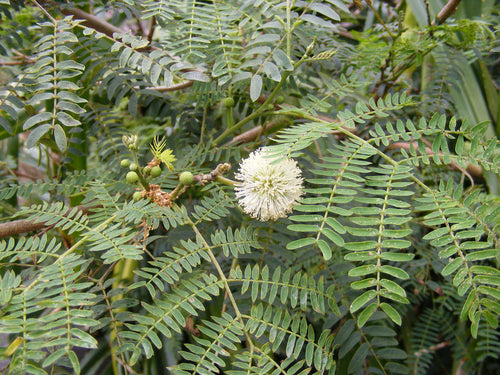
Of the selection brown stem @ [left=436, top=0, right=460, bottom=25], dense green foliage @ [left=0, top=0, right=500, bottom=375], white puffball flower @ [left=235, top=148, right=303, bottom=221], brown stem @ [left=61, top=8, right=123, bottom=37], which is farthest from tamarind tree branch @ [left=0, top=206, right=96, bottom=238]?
brown stem @ [left=436, top=0, right=460, bottom=25]

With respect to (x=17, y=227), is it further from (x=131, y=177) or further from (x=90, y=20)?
(x=90, y=20)

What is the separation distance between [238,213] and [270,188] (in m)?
0.19

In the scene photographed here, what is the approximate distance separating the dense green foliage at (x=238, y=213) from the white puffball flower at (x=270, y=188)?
1.6 inches

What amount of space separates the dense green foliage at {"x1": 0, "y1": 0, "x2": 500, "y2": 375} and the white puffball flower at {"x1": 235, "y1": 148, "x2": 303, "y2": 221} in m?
0.04

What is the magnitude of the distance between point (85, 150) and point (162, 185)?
36 cm

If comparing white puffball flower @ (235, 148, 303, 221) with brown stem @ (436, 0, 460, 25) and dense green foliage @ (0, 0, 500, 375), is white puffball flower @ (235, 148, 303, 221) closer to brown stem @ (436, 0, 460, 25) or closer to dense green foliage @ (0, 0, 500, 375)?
dense green foliage @ (0, 0, 500, 375)

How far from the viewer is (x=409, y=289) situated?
0.95m

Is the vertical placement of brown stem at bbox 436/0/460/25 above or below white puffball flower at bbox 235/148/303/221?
above

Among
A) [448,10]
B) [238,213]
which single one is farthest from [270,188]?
[448,10]

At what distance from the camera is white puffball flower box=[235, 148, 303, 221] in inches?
22.0

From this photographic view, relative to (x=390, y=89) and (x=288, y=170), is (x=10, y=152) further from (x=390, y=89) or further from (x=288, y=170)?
(x=390, y=89)

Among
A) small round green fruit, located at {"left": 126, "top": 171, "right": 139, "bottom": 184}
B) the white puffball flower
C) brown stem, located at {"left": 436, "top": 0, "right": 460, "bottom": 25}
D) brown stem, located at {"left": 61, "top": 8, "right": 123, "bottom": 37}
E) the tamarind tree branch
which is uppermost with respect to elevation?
brown stem, located at {"left": 61, "top": 8, "right": 123, "bottom": 37}

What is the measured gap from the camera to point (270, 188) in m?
0.56

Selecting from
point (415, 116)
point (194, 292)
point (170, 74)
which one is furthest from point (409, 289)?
point (170, 74)
